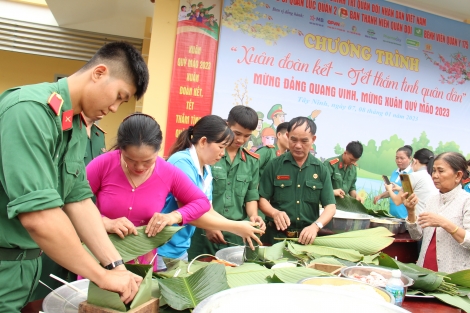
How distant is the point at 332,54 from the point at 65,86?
4350mm

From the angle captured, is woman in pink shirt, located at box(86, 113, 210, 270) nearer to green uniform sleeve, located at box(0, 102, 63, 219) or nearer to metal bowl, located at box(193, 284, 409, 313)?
green uniform sleeve, located at box(0, 102, 63, 219)

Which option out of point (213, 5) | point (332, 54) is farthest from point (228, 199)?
point (332, 54)

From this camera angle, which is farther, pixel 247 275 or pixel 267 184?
pixel 267 184

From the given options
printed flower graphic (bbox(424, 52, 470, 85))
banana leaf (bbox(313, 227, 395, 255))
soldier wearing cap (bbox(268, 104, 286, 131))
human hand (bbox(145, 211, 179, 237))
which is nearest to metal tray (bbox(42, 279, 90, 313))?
human hand (bbox(145, 211, 179, 237))

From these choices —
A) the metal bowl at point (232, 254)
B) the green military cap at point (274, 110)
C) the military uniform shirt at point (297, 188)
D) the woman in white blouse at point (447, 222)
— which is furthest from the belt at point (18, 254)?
the green military cap at point (274, 110)

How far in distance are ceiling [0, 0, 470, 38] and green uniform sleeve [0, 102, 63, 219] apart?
183 inches

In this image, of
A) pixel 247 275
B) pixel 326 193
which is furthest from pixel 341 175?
pixel 247 275

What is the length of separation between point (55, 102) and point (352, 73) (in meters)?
4.62

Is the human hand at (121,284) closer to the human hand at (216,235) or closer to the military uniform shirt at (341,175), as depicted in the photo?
the human hand at (216,235)

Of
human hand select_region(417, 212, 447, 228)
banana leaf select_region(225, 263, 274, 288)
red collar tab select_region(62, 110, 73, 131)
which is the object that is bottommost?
banana leaf select_region(225, 263, 274, 288)

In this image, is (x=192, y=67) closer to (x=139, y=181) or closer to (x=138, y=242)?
(x=139, y=181)

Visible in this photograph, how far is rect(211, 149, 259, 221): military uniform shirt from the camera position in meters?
2.83

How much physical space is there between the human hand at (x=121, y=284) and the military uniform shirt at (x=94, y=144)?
174cm

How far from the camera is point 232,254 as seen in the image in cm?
192
